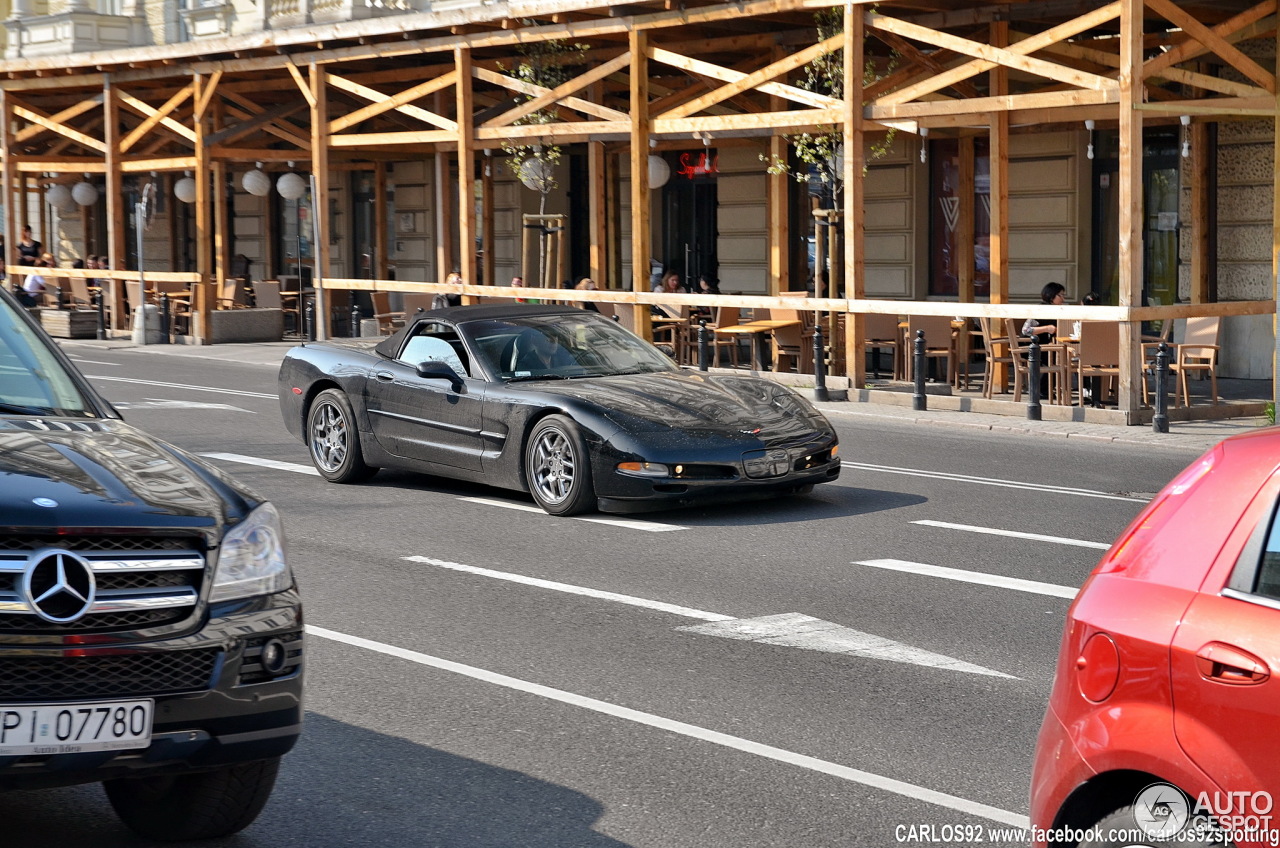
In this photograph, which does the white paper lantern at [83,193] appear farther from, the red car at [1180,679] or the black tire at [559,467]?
the red car at [1180,679]

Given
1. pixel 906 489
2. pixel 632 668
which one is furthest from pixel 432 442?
pixel 632 668

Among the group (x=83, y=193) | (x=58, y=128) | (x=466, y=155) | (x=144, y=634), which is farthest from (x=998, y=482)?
(x=83, y=193)

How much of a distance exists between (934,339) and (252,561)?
639 inches

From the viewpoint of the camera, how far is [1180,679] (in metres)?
3.48

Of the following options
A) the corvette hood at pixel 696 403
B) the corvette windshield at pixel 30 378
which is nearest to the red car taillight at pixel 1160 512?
the corvette windshield at pixel 30 378

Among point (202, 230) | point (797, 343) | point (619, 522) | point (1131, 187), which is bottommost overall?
point (619, 522)

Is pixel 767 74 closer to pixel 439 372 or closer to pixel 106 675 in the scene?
pixel 439 372

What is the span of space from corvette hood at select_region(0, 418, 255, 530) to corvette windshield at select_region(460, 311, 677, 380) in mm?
6732

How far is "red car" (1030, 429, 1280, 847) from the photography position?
132 inches

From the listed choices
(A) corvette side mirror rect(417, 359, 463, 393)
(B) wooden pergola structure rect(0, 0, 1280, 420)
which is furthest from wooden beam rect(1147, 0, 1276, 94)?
(A) corvette side mirror rect(417, 359, 463, 393)

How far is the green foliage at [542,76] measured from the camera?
24531mm

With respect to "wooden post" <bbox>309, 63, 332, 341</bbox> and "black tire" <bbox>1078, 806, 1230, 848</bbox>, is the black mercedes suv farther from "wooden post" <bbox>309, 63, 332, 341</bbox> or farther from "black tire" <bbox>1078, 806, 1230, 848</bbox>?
"wooden post" <bbox>309, 63, 332, 341</bbox>

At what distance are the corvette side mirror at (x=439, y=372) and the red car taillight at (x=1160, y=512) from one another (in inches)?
329

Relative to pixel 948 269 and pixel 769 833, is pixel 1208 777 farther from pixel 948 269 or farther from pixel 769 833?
pixel 948 269
